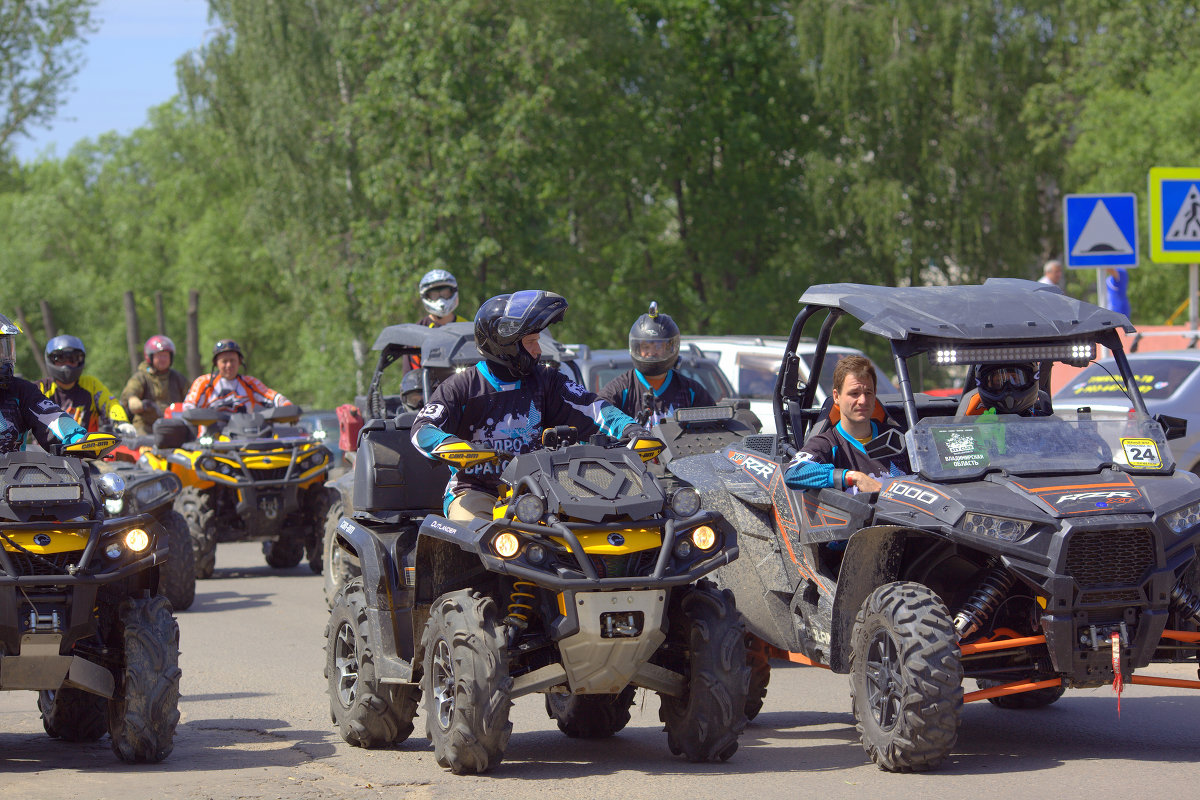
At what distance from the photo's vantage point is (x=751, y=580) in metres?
8.23

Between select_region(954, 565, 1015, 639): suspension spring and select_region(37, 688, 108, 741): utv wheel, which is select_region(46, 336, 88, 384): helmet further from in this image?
select_region(954, 565, 1015, 639): suspension spring

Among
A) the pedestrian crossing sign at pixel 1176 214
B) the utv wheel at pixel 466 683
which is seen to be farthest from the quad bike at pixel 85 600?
the pedestrian crossing sign at pixel 1176 214

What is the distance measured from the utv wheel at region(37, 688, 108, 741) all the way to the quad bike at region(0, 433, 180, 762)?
1.60ft

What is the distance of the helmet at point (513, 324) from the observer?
24.3ft

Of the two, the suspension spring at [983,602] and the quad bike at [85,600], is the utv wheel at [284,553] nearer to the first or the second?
the quad bike at [85,600]

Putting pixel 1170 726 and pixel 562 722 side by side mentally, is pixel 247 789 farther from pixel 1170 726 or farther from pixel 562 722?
pixel 1170 726

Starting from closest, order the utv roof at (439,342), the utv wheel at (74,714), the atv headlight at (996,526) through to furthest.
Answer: the atv headlight at (996,526)
the utv wheel at (74,714)
the utv roof at (439,342)

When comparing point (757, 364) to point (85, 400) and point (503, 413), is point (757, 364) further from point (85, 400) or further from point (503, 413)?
point (503, 413)

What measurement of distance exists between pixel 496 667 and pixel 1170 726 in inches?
144

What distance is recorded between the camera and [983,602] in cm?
692

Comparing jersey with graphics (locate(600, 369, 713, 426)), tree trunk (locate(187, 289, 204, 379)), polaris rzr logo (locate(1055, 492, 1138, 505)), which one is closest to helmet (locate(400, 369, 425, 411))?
jersey with graphics (locate(600, 369, 713, 426))

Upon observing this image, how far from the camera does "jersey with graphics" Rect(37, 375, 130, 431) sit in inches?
493

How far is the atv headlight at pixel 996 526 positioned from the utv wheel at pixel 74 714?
14.4 feet

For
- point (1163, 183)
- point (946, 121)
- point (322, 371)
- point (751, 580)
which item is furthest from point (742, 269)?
point (751, 580)
